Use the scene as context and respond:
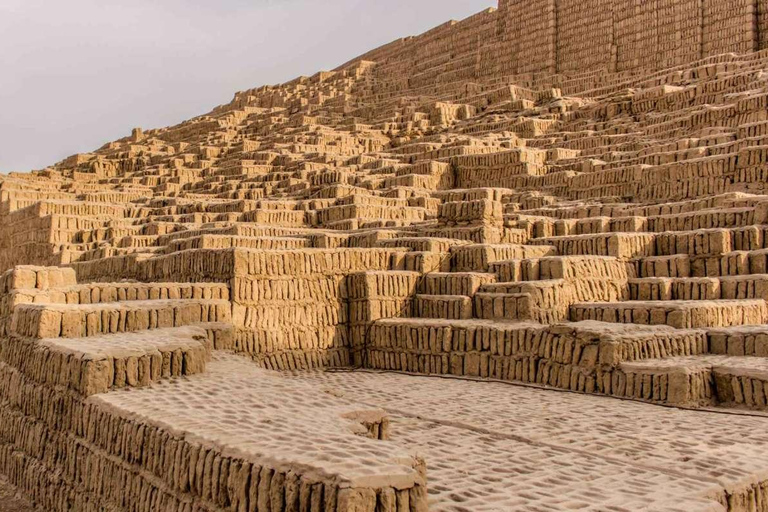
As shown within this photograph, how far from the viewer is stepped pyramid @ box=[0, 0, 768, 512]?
14.7ft

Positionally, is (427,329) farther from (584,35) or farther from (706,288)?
(584,35)

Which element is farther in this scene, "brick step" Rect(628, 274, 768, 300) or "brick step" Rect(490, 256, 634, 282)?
"brick step" Rect(490, 256, 634, 282)

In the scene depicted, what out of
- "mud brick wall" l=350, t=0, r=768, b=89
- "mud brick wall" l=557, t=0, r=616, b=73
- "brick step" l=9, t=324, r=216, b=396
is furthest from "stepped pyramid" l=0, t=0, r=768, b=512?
"mud brick wall" l=557, t=0, r=616, b=73

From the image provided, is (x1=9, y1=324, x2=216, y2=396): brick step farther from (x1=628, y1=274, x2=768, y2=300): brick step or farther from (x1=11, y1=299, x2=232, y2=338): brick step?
(x1=628, y1=274, x2=768, y2=300): brick step

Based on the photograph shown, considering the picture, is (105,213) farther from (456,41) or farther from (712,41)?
(456,41)

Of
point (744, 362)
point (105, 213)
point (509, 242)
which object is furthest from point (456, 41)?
point (744, 362)

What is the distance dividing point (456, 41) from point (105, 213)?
2606cm

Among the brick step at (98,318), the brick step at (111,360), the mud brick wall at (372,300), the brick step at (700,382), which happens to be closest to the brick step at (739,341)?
the brick step at (700,382)

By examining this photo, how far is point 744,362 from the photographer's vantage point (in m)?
7.59

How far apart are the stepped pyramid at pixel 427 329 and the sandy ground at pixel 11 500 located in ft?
0.38

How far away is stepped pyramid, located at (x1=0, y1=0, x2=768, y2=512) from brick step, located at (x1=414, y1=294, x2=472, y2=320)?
0.14 ft

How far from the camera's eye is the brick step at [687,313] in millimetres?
8711

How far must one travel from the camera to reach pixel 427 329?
9672 millimetres

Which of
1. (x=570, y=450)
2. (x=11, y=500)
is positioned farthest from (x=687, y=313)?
(x=11, y=500)
